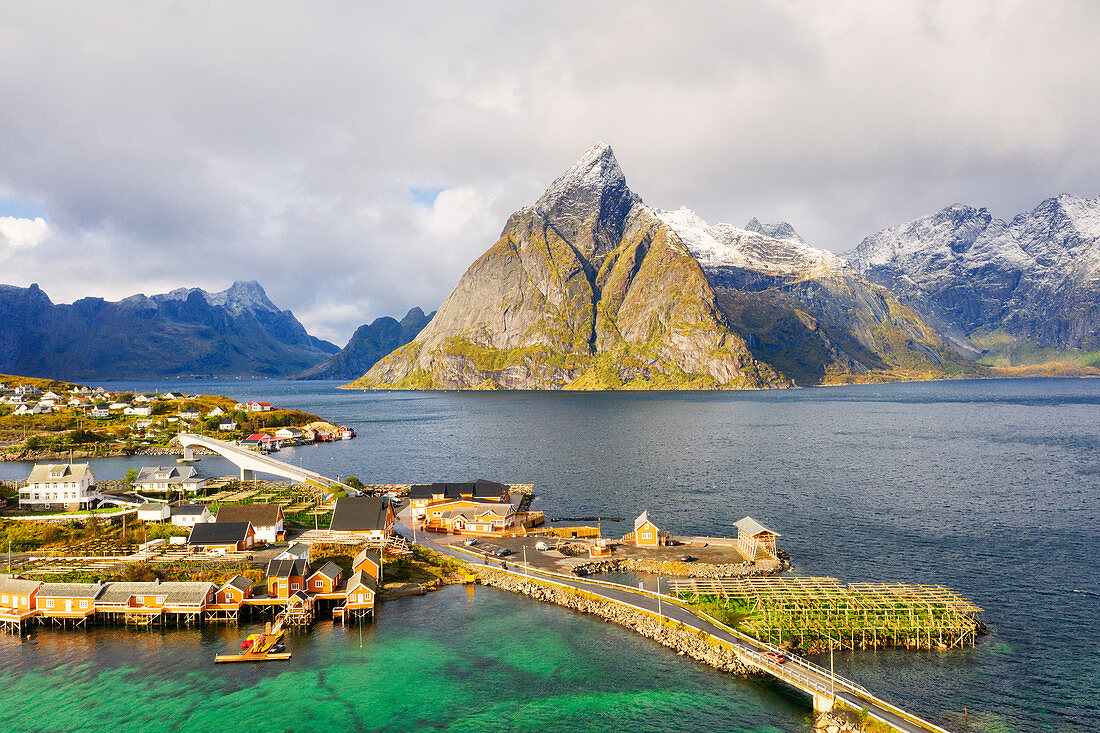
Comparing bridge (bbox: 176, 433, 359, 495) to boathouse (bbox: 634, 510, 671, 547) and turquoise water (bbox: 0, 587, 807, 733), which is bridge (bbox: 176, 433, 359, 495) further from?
turquoise water (bbox: 0, 587, 807, 733)

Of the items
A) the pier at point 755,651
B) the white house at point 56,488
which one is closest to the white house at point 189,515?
the white house at point 56,488

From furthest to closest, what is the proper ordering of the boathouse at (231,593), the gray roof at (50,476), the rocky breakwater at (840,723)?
the gray roof at (50,476) → the boathouse at (231,593) → the rocky breakwater at (840,723)

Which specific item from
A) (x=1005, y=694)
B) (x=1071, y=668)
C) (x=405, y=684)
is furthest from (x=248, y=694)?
(x=1071, y=668)

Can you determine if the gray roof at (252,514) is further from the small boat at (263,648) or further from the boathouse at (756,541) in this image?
the boathouse at (756,541)

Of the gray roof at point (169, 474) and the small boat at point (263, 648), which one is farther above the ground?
the gray roof at point (169, 474)

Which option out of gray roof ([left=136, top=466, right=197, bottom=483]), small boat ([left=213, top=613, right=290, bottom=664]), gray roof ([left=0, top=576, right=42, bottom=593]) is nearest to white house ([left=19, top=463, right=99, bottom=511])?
gray roof ([left=136, top=466, right=197, bottom=483])
